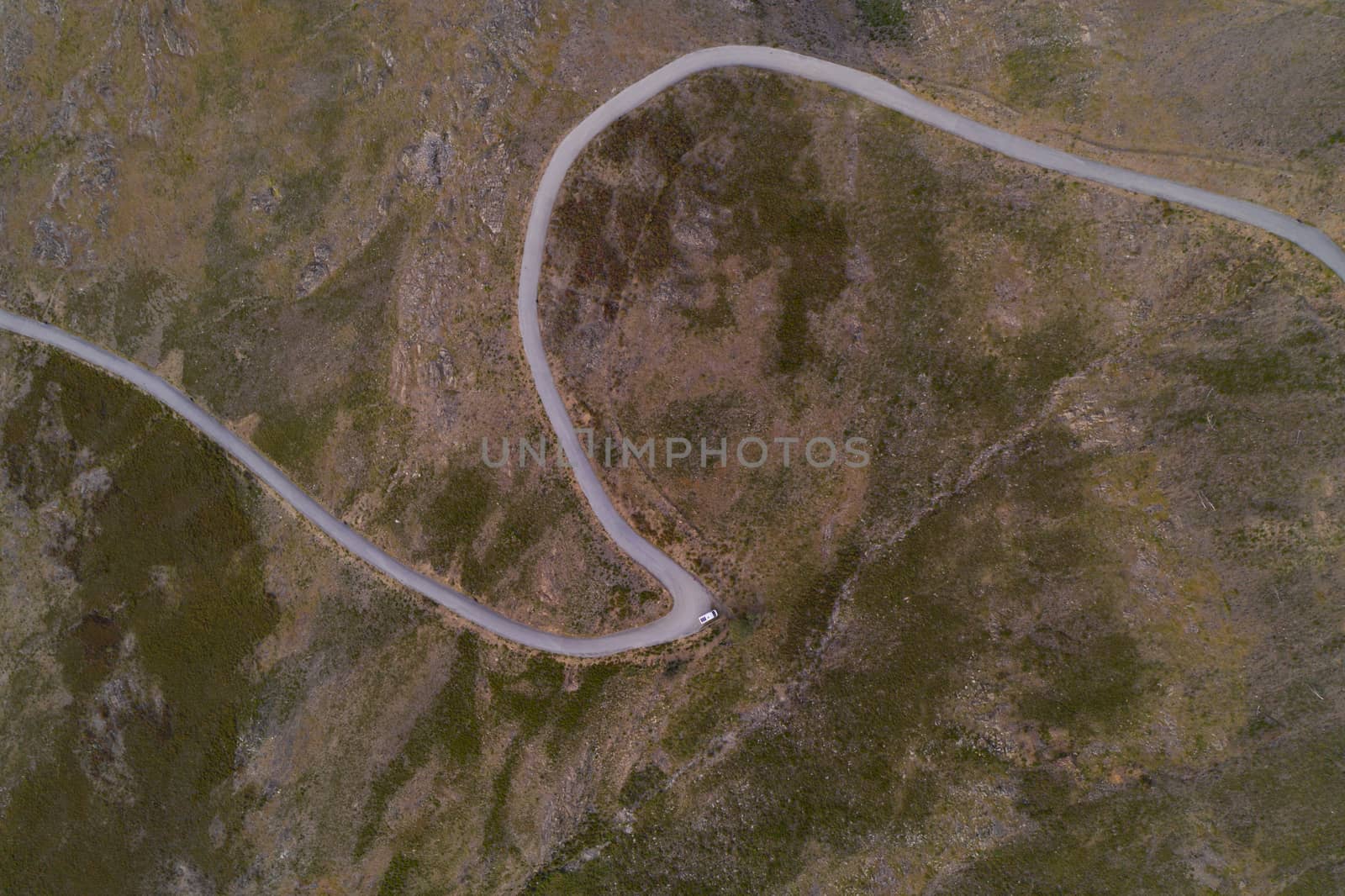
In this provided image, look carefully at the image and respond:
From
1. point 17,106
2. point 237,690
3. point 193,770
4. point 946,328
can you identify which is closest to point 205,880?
point 193,770

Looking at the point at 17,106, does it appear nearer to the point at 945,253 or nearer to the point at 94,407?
the point at 94,407

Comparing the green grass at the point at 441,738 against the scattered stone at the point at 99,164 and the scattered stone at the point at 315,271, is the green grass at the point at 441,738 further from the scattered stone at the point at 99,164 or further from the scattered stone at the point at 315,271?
the scattered stone at the point at 99,164

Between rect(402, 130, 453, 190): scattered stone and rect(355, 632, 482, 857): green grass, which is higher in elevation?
rect(402, 130, 453, 190): scattered stone

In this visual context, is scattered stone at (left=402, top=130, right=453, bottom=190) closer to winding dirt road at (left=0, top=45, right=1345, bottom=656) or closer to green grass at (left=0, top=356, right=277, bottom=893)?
winding dirt road at (left=0, top=45, right=1345, bottom=656)

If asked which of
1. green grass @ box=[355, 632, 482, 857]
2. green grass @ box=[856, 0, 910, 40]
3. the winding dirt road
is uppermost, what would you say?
green grass @ box=[856, 0, 910, 40]

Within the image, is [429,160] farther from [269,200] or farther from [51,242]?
[51,242]

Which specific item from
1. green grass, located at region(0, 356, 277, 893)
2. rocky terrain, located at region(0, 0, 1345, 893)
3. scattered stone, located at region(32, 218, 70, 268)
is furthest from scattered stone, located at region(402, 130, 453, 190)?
scattered stone, located at region(32, 218, 70, 268)

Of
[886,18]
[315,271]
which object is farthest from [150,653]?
[886,18]

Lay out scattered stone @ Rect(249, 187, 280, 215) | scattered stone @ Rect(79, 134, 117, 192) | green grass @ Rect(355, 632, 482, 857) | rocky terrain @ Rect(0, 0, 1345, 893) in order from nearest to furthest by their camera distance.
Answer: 1. rocky terrain @ Rect(0, 0, 1345, 893)
2. green grass @ Rect(355, 632, 482, 857)
3. scattered stone @ Rect(249, 187, 280, 215)
4. scattered stone @ Rect(79, 134, 117, 192)

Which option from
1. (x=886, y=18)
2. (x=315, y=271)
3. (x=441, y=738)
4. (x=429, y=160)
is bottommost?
(x=441, y=738)
